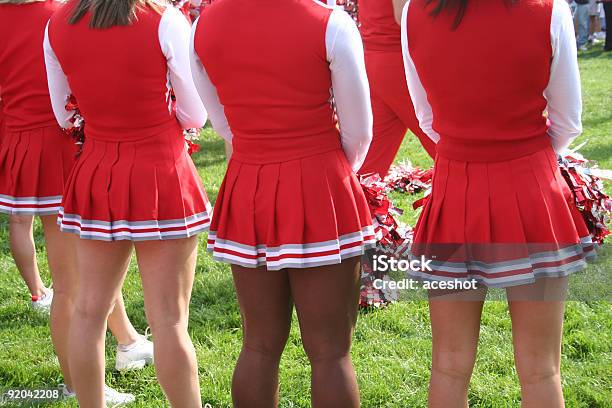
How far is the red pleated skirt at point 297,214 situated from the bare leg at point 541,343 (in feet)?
1.73

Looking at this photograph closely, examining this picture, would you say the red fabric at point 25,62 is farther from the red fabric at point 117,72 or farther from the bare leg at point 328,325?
the bare leg at point 328,325

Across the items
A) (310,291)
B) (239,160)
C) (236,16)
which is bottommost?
(310,291)

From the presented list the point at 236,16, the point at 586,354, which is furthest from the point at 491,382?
the point at 236,16

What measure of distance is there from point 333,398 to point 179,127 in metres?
1.12

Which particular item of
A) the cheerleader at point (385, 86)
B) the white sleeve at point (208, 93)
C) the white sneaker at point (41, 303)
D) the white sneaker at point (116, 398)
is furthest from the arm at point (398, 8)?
the white sneaker at point (41, 303)

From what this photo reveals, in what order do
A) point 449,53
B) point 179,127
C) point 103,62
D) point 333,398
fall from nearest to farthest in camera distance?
point 449,53 → point 333,398 → point 103,62 → point 179,127

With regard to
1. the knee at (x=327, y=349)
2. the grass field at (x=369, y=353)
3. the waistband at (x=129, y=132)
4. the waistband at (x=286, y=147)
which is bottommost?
the grass field at (x=369, y=353)

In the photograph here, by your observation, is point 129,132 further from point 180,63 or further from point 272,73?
point 272,73

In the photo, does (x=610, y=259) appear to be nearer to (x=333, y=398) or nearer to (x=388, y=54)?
(x=388, y=54)

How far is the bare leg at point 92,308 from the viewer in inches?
120

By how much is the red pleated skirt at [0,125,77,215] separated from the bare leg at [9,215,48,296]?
0.99 meters

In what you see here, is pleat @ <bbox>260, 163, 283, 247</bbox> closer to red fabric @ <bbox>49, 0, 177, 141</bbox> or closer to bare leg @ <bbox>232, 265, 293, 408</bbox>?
bare leg @ <bbox>232, 265, 293, 408</bbox>

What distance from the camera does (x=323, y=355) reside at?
105 inches

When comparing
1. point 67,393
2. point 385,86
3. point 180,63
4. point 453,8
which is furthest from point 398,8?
point 67,393
